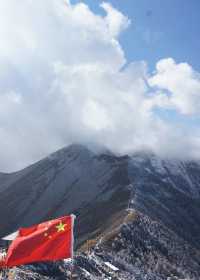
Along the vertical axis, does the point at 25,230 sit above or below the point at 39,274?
below

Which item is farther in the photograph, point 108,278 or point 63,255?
point 108,278

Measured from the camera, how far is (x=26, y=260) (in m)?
41.3

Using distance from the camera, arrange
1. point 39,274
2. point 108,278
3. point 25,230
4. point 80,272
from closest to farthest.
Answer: point 25,230 → point 39,274 → point 80,272 → point 108,278

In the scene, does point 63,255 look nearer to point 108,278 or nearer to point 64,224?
point 64,224

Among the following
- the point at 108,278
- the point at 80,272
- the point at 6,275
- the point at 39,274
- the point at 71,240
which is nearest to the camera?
the point at 71,240

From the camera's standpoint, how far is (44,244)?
4159cm

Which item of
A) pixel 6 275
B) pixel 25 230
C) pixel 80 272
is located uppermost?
pixel 80 272

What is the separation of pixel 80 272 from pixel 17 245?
472ft

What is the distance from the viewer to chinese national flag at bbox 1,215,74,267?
40.9 m

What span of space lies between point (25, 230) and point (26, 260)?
→ 287 centimetres

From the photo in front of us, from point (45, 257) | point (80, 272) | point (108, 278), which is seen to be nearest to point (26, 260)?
point (45, 257)

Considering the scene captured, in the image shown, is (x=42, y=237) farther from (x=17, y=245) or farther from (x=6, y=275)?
(x=6, y=275)

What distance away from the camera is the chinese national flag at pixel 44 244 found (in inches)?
1609

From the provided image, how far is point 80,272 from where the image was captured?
18238 centimetres
